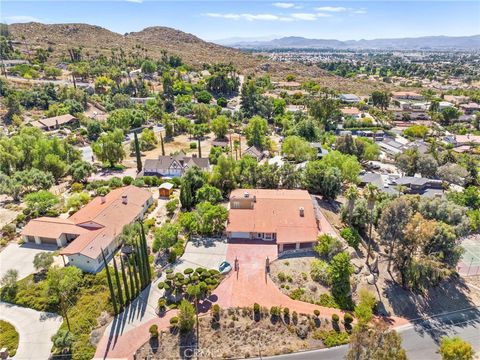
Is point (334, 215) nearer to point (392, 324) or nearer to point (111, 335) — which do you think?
point (392, 324)

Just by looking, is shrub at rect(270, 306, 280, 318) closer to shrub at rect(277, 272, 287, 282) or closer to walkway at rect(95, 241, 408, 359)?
walkway at rect(95, 241, 408, 359)

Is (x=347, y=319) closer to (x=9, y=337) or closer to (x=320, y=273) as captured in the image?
(x=320, y=273)

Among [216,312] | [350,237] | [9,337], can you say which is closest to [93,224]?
[9,337]

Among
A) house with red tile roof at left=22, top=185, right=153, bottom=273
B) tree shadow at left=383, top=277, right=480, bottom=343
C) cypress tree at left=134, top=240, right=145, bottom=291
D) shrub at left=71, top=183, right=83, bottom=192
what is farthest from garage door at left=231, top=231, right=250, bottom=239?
shrub at left=71, top=183, right=83, bottom=192

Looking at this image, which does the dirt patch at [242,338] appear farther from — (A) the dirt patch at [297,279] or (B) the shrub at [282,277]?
(B) the shrub at [282,277]

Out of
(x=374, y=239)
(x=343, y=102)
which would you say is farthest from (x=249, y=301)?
(x=343, y=102)

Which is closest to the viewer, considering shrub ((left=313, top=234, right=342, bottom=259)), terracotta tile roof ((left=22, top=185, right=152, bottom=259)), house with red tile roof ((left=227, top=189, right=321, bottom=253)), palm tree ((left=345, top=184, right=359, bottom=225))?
terracotta tile roof ((left=22, top=185, right=152, bottom=259))
